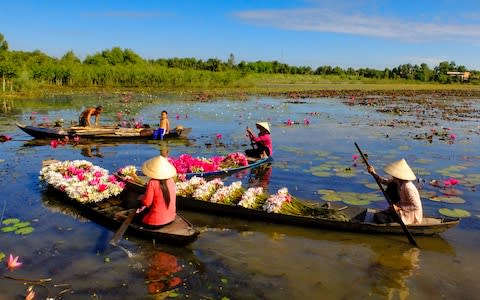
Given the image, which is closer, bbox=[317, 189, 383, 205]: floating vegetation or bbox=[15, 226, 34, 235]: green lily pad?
bbox=[15, 226, 34, 235]: green lily pad

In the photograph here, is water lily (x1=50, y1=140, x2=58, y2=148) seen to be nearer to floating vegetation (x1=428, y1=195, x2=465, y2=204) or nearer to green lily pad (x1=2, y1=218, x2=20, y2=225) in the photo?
green lily pad (x1=2, y1=218, x2=20, y2=225)

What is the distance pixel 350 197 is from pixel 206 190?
321cm

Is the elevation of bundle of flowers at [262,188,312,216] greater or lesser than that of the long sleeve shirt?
lesser

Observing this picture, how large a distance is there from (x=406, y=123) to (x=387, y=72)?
274 ft

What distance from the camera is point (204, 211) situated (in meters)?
8.47

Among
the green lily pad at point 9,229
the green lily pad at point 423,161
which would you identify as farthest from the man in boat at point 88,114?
the green lily pad at point 423,161

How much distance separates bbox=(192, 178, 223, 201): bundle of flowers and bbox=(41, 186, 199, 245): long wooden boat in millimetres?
845

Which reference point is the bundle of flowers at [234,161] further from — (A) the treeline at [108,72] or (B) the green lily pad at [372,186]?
(A) the treeline at [108,72]

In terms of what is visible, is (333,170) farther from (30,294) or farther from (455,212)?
(30,294)

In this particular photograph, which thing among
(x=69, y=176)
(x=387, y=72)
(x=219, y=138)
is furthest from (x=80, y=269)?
(x=387, y=72)

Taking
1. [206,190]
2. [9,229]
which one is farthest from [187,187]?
[9,229]

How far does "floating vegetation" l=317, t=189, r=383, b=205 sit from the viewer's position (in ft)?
30.7

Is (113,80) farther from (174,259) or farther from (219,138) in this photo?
(174,259)

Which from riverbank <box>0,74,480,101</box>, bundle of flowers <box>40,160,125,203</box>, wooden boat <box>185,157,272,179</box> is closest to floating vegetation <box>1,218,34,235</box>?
bundle of flowers <box>40,160,125,203</box>
